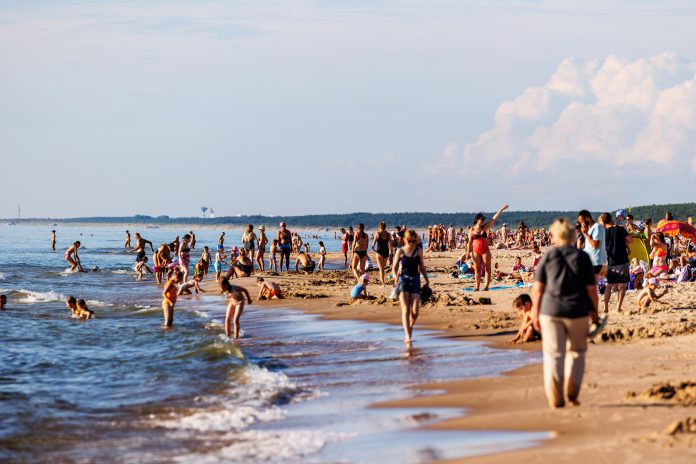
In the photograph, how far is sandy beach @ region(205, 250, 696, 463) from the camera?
6613 mm

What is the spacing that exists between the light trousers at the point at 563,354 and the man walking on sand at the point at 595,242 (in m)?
6.52

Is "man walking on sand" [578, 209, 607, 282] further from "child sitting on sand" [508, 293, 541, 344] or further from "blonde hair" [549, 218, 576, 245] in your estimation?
"blonde hair" [549, 218, 576, 245]

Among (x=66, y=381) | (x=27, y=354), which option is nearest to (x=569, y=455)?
(x=66, y=381)

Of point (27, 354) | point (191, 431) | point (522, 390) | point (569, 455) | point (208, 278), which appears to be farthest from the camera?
point (208, 278)

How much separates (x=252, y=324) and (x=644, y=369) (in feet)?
32.0

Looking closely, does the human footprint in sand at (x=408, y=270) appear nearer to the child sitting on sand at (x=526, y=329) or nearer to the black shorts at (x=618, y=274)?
the child sitting on sand at (x=526, y=329)

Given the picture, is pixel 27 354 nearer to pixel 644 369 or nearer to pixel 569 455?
pixel 644 369

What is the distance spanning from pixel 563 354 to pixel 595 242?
266 inches

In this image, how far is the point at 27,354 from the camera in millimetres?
15586

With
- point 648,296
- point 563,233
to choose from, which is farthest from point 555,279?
point 648,296

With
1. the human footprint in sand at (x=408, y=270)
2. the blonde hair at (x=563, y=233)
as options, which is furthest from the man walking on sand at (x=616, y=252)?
the blonde hair at (x=563, y=233)

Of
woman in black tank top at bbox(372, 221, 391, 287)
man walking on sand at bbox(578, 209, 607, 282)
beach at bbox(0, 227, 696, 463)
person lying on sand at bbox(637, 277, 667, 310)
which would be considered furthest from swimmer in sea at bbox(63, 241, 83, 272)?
man walking on sand at bbox(578, 209, 607, 282)

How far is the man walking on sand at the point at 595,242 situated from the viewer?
46.6ft

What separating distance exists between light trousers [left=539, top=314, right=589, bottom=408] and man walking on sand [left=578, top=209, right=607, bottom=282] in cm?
652
